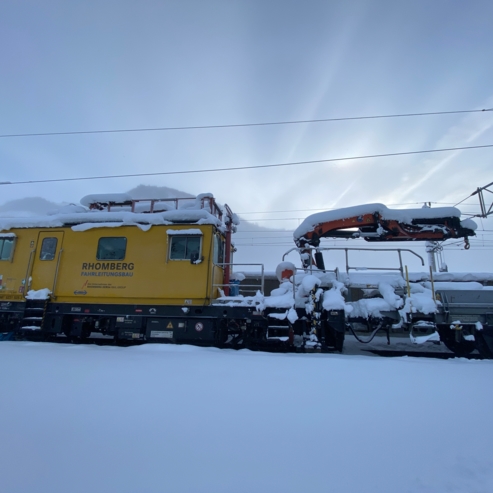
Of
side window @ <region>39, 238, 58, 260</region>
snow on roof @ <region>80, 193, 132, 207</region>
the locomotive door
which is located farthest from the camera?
snow on roof @ <region>80, 193, 132, 207</region>

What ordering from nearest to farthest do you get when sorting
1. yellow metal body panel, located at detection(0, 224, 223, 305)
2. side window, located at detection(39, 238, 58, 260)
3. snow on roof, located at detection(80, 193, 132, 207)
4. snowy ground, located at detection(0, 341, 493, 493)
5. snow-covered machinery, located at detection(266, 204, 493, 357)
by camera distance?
snowy ground, located at detection(0, 341, 493, 493)
snow-covered machinery, located at detection(266, 204, 493, 357)
yellow metal body panel, located at detection(0, 224, 223, 305)
side window, located at detection(39, 238, 58, 260)
snow on roof, located at detection(80, 193, 132, 207)

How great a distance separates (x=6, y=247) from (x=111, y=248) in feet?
11.0

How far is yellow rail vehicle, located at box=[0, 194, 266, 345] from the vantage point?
25.0 feet

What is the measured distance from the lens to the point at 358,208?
791 centimetres

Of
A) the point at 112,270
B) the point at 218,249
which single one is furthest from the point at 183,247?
the point at 112,270

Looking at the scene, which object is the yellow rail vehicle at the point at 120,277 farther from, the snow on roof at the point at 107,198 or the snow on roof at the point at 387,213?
the snow on roof at the point at 387,213

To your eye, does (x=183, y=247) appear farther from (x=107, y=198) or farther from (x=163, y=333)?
(x=107, y=198)

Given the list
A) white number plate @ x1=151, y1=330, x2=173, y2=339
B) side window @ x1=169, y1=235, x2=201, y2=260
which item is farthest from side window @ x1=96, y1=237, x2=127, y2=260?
white number plate @ x1=151, y1=330, x2=173, y2=339

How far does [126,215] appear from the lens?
8336 millimetres

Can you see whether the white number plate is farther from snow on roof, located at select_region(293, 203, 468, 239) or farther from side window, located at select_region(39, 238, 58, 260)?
snow on roof, located at select_region(293, 203, 468, 239)

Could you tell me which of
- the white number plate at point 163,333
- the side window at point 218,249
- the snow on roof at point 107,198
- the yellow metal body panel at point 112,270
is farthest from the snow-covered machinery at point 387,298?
the snow on roof at point 107,198

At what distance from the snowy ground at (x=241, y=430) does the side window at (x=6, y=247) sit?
20.0 feet

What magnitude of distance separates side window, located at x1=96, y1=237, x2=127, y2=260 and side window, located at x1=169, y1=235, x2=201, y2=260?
135 centimetres

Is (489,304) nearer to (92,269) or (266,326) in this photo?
(266,326)
